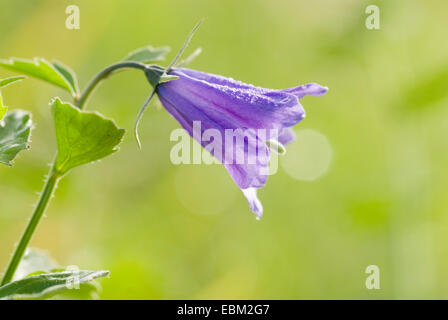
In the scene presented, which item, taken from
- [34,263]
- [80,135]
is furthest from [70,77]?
[34,263]

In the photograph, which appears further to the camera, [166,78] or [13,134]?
[166,78]

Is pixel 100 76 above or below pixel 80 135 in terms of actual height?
above

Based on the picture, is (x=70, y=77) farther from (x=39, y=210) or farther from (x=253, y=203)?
(x=253, y=203)

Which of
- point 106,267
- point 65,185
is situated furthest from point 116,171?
point 106,267

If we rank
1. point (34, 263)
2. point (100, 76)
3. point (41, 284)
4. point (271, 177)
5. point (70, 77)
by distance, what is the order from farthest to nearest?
point (271, 177)
point (34, 263)
point (70, 77)
point (100, 76)
point (41, 284)

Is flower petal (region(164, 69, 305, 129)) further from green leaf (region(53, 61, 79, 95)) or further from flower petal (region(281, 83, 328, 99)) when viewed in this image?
green leaf (region(53, 61, 79, 95))
